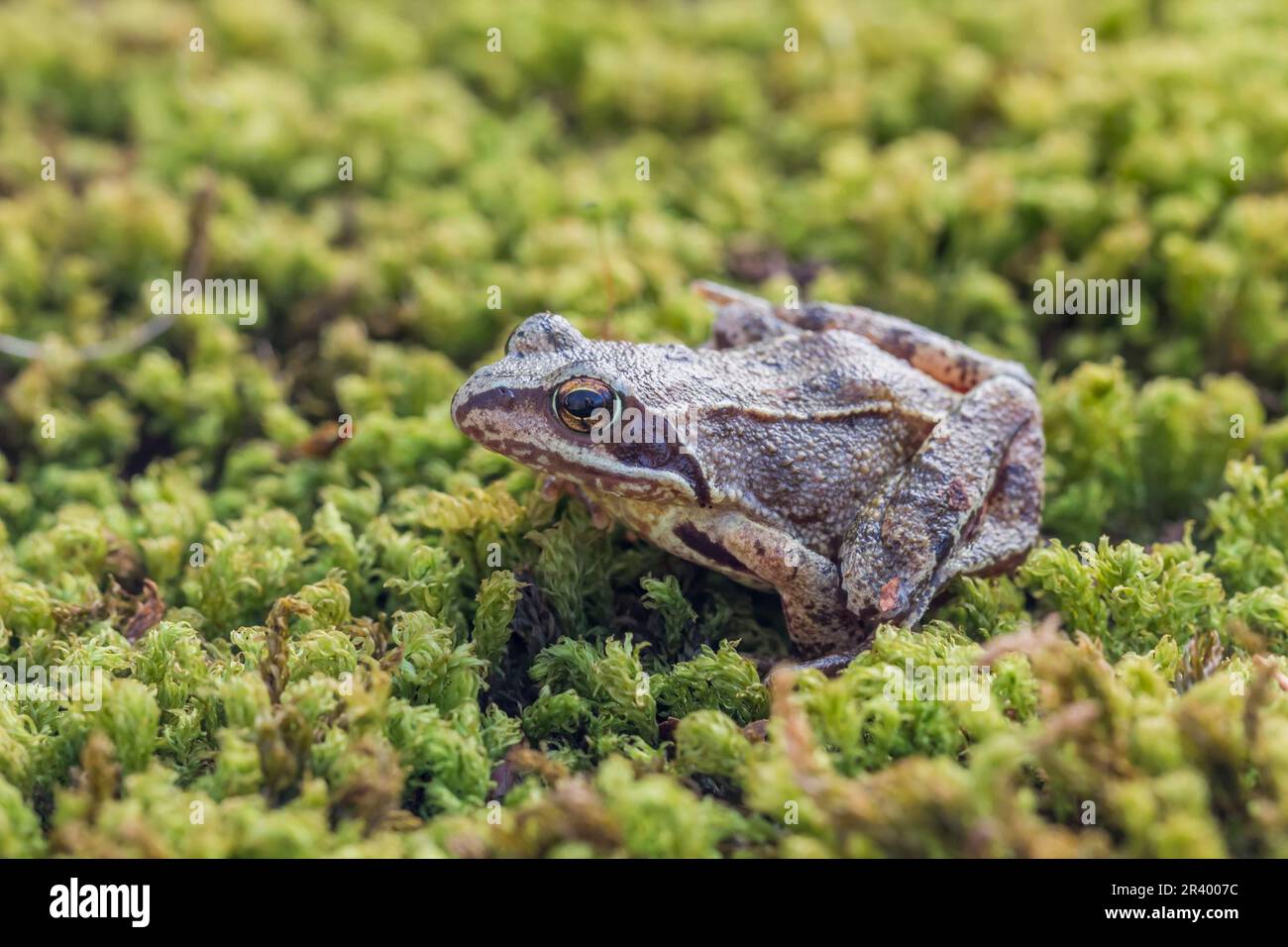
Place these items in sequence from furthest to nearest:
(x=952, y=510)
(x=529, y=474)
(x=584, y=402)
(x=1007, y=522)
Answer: (x=529, y=474)
(x=1007, y=522)
(x=952, y=510)
(x=584, y=402)

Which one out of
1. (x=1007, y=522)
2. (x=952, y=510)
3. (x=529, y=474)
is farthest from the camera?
(x=529, y=474)

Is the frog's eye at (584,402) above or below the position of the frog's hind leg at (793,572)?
above

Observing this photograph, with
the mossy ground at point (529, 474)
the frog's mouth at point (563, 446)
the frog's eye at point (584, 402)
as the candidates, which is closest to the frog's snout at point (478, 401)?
the frog's mouth at point (563, 446)

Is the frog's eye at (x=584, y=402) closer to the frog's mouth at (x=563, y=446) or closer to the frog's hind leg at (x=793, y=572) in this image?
the frog's mouth at (x=563, y=446)

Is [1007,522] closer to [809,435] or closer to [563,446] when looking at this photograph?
[809,435]

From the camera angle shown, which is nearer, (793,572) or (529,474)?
(793,572)

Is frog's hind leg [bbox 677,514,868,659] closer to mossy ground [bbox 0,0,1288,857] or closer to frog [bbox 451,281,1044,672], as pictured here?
frog [bbox 451,281,1044,672]

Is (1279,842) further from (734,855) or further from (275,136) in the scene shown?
(275,136)

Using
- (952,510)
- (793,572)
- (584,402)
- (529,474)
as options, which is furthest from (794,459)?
(529,474)
